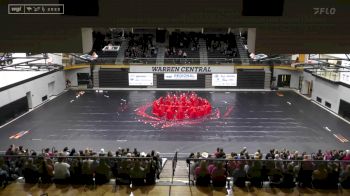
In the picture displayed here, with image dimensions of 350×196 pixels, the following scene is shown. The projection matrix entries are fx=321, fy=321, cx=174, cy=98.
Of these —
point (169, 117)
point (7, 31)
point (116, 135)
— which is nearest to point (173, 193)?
point (7, 31)

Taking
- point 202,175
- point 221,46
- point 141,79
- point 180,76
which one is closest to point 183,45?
point 221,46

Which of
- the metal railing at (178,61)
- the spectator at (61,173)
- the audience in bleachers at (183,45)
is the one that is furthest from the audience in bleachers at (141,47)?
the spectator at (61,173)

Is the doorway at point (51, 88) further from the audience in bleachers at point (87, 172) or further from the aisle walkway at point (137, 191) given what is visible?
the aisle walkway at point (137, 191)

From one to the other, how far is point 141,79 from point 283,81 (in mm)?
15650

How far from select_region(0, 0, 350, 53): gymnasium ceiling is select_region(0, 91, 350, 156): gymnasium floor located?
1312 centimetres

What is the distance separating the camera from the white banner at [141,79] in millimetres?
34781

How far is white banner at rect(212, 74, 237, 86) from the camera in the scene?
114 ft

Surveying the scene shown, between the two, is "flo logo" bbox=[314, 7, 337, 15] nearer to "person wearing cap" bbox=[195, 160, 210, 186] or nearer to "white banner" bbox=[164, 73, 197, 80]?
"person wearing cap" bbox=[195, 160, 210, 186]

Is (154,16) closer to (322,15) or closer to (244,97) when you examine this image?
(322,15)

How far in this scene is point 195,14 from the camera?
4.86 m

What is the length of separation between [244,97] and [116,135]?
15309 millimetres

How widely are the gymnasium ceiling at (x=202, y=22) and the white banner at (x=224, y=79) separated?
29.7 meters

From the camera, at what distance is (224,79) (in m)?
34.7

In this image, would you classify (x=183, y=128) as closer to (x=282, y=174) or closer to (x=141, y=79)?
(x=282, y=174)
